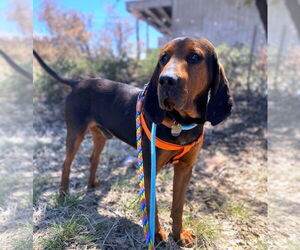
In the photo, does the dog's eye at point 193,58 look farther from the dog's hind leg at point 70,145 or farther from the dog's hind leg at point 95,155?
the dog's hind leg at point 95,155

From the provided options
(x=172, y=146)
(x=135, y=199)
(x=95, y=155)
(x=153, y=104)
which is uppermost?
(x=153, y=104)

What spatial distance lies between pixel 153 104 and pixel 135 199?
1.58m

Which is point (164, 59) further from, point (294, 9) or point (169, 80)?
point (294, 9)

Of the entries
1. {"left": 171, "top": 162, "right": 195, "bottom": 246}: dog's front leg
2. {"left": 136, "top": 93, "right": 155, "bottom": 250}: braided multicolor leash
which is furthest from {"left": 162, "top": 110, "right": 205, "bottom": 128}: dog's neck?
{"left": 171, "top": 162, "right": 195, "bottom": 246}: dog's front leg

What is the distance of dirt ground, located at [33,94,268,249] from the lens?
306 cm

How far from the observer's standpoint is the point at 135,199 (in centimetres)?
365

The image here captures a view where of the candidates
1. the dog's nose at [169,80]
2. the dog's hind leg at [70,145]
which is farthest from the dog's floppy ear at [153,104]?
the dog's hind leg at [70,145]

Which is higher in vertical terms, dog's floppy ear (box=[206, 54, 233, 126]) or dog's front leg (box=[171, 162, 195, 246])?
dog's floppy ear (box=[206, 54, 233, 126])

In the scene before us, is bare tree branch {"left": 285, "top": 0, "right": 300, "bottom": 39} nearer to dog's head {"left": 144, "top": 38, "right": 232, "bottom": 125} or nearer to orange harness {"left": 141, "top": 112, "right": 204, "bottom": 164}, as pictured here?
dog's head {"left": 144, "top": 38, "right": 232, "bottom": 125}

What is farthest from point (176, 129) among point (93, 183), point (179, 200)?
point (93, 183)

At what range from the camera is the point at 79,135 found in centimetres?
382

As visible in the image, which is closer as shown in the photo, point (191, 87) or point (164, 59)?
point (191, 87)

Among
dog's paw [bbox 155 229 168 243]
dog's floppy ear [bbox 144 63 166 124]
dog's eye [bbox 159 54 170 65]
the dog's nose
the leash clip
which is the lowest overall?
dog's paw [bbox 155 229 168 243]

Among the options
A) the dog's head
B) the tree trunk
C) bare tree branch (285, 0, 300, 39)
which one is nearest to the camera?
the tree trunk
